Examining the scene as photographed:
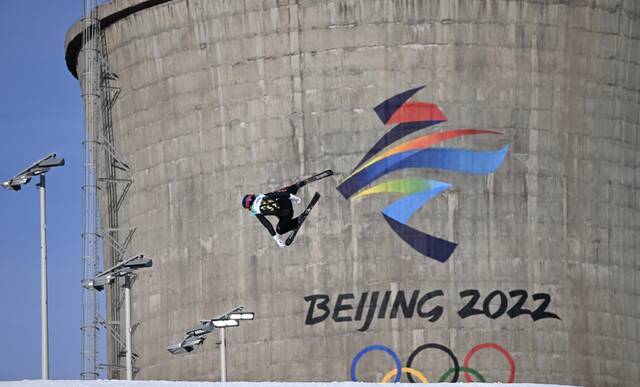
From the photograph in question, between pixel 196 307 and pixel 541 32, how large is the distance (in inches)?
772

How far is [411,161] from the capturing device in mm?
73500

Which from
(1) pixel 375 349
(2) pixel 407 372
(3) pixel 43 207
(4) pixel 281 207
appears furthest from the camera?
(1) pixel 375 349

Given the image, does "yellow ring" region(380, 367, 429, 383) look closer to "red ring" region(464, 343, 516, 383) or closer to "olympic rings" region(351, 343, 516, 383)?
"olympic rings" region(351, 343, 516, 383)

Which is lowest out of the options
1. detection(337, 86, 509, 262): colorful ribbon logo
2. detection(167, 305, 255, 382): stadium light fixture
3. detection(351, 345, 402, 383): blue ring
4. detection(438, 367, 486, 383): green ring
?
detection(438, 367, 486, 383): green ring

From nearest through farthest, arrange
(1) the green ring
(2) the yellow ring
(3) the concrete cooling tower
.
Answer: (1) the green ring < (2) the yellow ring < (3) the concrete cooling tower

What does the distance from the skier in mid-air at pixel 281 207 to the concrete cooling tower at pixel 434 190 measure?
842mm

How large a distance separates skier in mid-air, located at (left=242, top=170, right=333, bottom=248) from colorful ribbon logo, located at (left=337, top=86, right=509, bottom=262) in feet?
6.33

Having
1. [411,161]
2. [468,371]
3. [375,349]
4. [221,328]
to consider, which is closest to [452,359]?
[468,371]

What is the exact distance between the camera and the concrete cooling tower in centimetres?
7212

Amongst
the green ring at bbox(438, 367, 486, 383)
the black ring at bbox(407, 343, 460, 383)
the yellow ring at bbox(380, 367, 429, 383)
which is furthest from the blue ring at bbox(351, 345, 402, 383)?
the green ring at bbox(438, 367, 486, 383)

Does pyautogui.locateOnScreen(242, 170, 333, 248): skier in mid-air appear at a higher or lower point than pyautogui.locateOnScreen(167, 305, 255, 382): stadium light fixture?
higher

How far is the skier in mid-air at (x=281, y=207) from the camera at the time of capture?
201 ft

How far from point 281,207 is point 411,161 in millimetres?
9495

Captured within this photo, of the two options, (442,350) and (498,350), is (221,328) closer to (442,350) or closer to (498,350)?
(442,350)
